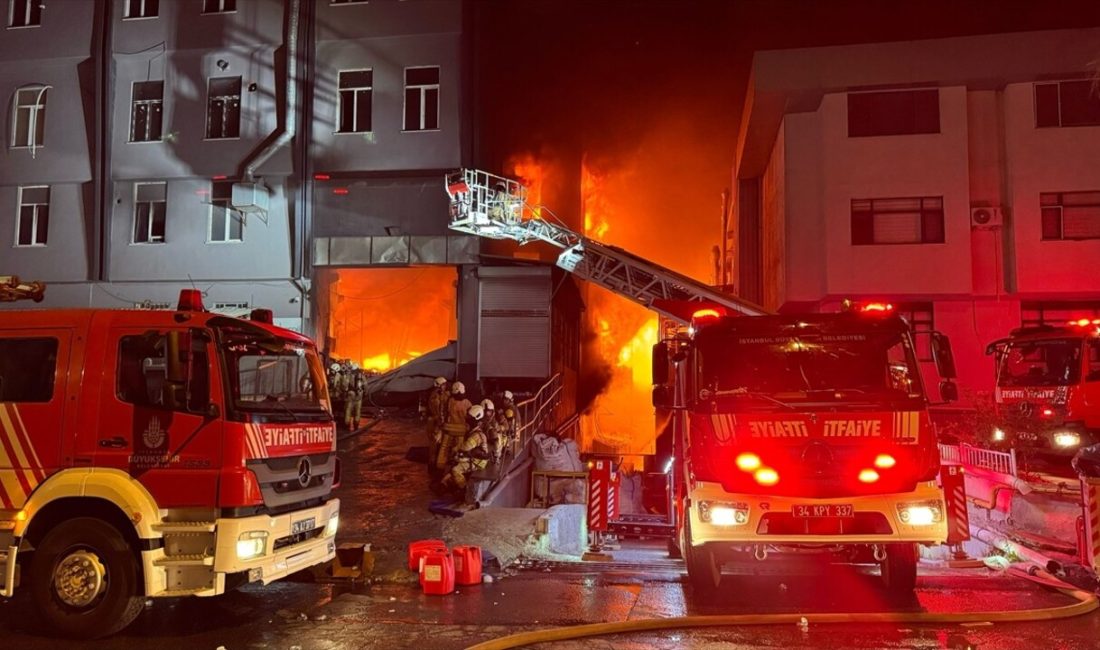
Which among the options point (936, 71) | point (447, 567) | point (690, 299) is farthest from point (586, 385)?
point (447, 567)

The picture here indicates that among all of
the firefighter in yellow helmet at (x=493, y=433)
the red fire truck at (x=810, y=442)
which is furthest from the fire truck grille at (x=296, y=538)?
the firefighter in yellow helmet at (x=493, y=433)

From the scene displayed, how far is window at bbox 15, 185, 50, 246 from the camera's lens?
68.7 ft

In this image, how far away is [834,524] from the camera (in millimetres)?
6633

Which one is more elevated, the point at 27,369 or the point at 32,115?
the point at 32,115

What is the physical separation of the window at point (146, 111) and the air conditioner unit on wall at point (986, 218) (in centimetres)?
2166

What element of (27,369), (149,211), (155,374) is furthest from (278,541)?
(149,211)

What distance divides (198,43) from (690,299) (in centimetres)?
1503

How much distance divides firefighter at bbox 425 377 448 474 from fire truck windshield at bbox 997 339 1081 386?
938 centimetres

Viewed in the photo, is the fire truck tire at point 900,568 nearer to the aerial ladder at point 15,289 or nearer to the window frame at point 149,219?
the aerial ladder at point 15,289

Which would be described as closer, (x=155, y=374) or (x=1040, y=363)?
(x=155, y=374)

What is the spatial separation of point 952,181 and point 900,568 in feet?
47.9

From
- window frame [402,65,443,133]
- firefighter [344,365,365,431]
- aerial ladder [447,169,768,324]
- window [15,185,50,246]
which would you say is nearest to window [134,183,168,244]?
window [15,185,50,246]

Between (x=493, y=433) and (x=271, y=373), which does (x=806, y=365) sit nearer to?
(x=271, y=373)

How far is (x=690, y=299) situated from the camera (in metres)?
18.6
